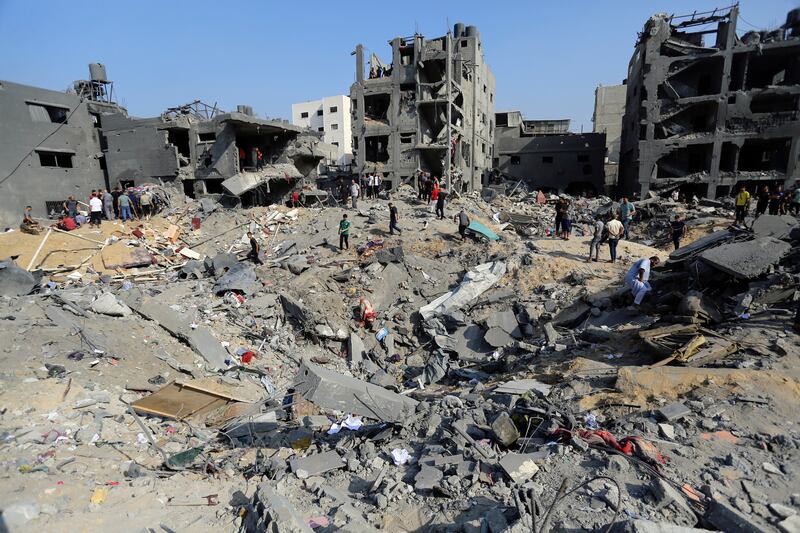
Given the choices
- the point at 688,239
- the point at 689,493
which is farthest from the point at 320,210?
the point at 689,493

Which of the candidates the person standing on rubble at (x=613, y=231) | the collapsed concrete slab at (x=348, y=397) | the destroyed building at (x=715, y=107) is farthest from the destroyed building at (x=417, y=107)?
the collapsed concrete slab at (x=348, y=397)

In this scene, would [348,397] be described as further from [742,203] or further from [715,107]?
[715,107]

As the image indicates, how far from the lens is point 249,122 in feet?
74.6

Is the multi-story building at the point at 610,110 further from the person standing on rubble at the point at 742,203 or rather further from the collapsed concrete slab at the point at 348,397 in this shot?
the collapsed concrete slab at the point at 348,397

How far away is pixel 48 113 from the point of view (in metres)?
22.4

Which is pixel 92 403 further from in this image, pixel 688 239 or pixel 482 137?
pixel 482 137

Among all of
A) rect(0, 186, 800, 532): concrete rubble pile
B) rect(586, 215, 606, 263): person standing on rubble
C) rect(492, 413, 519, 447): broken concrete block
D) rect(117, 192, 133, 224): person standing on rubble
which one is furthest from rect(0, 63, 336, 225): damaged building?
rect(492, 413, 519, 447): broken concrete block

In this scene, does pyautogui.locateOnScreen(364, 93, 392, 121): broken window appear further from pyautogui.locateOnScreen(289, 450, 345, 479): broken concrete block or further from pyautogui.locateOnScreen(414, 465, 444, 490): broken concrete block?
pyautogui.locateOnScreen(414, 465, 444, 490): broken concrete block

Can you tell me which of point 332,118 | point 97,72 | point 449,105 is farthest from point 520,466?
point 332,118

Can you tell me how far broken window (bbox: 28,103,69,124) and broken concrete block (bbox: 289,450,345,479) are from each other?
26.8 meters

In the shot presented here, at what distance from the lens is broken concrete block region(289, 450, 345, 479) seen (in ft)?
16.1

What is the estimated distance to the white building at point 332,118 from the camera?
177ft

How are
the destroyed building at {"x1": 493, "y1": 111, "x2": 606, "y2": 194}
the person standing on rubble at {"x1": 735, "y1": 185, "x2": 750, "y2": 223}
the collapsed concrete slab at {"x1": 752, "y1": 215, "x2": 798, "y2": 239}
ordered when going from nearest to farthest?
the collapsed concrete slab at {"x1": 752, "y1": 215, "x2": 798, "y2": 239} < the person standing on rubble at {"x1": 735, "y1": 185, "x2": 750, "y2": 223} < the destroyed building at {"x1": 493, "y1": 111, "x2": 606, "y2": 194}

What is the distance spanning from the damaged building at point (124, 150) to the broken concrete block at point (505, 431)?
2084cm
